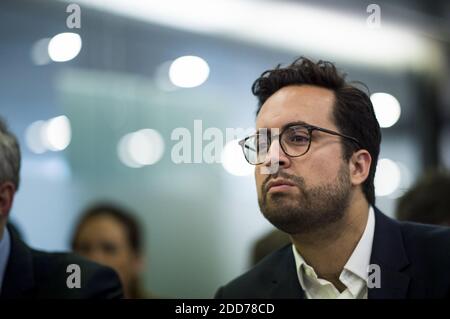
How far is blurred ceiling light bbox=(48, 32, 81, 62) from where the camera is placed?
1.41 meters

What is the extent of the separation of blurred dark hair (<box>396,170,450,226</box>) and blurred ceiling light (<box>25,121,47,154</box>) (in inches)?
33.0

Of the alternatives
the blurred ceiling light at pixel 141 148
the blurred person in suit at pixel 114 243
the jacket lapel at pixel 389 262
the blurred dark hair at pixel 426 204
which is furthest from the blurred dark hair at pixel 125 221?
the jacket lapel at pixel 389 262

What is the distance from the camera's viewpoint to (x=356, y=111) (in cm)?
117

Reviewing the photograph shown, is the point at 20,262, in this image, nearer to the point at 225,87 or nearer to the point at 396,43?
the point at 225,87

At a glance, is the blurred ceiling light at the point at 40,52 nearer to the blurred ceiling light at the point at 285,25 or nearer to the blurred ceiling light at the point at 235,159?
the blurred ceiling light at the point at 285,25

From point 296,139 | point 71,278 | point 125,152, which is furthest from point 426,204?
point 125,152

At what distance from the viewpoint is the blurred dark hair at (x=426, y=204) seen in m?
1.35

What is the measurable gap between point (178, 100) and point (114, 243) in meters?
0.39

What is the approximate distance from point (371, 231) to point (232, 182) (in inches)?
16.4

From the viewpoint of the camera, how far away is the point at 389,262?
45.0 inches

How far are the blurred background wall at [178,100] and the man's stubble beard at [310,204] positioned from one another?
0.11 m

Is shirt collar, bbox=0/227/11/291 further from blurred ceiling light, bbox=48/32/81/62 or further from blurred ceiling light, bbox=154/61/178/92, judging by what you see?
→ blurred ceiling light, bbox=154/61/178/92

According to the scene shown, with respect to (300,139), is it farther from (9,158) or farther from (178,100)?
(178,100)

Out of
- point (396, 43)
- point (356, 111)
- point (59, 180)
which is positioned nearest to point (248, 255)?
point (356, 111)
